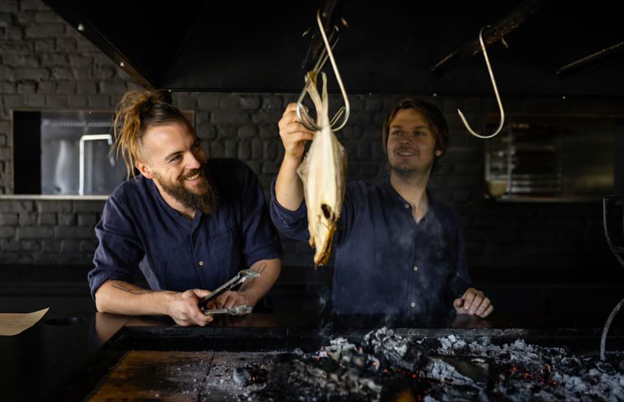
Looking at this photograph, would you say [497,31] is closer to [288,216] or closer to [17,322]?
[288,216]

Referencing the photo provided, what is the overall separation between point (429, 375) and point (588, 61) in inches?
41.5

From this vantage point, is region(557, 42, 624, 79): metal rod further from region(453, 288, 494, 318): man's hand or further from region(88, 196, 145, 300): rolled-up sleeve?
region(88, 196, 145, 300): rolled-up sleeve

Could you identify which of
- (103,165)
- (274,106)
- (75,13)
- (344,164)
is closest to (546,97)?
(344,164)

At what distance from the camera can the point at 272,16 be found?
5.35 feet

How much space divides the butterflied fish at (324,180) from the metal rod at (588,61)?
2.79ft

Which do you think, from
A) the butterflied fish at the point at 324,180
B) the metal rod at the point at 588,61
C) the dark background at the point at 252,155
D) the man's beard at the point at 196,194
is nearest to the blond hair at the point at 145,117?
the man's beard at the point at 196,194

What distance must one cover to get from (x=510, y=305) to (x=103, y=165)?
476cm

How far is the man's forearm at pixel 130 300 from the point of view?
5.60 feet

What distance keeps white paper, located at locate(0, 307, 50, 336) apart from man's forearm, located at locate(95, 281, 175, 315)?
0.66ft

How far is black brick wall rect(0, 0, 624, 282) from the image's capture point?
A: 155 inches

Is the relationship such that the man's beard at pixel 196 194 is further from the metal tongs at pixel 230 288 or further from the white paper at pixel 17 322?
the white paper at pixel 17 322

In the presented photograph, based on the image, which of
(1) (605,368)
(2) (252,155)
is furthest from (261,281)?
(2) (252,155)

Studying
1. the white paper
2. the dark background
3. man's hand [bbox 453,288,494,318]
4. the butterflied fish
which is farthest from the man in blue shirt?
the dark background

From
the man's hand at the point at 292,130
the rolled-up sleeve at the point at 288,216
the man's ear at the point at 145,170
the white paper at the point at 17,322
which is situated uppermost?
the man's hand at the point at 292,130
